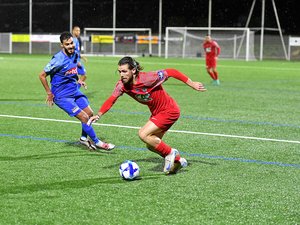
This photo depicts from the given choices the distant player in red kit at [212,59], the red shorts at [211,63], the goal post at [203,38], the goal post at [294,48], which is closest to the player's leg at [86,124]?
the distant player in red kit at [212,59]

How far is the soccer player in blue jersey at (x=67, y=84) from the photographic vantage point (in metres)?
9.09

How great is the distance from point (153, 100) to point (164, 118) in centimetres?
26

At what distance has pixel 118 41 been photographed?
4991cm

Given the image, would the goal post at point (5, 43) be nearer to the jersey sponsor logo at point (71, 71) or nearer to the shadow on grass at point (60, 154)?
the jersey sponsor logo at point (71, 71)

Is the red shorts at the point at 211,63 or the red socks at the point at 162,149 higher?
the red shorts at the point at 211,63

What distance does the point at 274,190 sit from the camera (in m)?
6.34

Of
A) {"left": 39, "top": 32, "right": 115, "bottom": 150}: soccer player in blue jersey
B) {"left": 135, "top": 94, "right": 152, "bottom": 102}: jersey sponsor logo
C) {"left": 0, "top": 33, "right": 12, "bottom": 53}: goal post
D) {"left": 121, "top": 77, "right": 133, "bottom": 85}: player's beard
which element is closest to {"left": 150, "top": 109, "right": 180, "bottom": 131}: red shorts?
{"left": 135, "top": 94, "right": 152, "bottom": 102}: jersey sponsor logo

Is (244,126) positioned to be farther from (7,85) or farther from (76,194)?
(7,85)

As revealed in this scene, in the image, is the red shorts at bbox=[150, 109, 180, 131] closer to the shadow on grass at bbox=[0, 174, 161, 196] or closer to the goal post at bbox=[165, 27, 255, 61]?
the shadow on grass at bbox=[0, 174, 161, 196]

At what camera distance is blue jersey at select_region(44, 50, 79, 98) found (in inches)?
362

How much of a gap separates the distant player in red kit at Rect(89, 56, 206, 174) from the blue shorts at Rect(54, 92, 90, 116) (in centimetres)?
191

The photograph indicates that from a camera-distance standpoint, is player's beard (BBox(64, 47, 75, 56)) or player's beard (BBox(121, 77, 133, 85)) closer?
player's beard (BBox(121, 77, 133, 85))

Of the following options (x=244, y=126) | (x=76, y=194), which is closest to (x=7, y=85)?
(x=244, y=126)

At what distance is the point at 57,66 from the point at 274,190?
4184 millimetres
